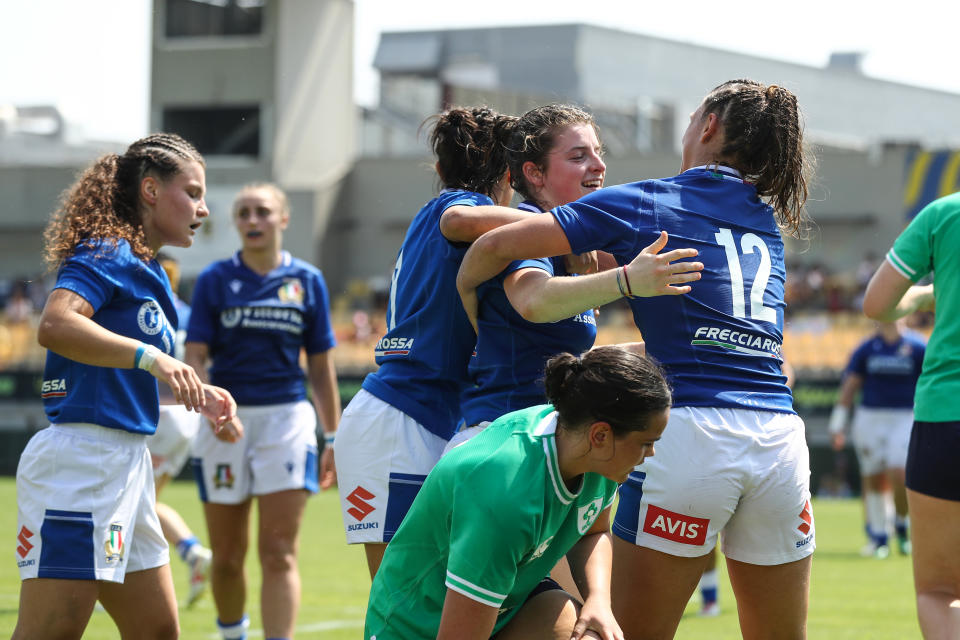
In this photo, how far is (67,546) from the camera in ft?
12.8

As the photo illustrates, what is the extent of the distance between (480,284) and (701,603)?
16.1 ft

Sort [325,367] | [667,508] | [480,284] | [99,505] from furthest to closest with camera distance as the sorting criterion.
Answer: [325,367]
[99,505]
[480,284]
[667,508]

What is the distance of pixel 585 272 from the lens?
3943mm

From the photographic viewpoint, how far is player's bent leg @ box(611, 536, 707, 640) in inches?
138

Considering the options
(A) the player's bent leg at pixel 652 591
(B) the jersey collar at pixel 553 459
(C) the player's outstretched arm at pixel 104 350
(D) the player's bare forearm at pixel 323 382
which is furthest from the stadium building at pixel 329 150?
(B) the jersey collar at pixel 553 459

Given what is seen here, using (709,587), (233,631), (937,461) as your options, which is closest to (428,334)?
(937,461)

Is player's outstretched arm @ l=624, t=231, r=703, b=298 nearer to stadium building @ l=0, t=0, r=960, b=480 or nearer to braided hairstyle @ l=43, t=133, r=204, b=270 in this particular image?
braided hairstyle @ l=43, t=133, r=204, b=270

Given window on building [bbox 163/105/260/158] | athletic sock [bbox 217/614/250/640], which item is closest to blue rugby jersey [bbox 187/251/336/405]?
athletic sock [bbox 217/614/250/640]

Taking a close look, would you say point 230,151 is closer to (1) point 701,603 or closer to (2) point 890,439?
(2) point 890,439

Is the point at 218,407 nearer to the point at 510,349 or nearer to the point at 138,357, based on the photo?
the point at 138,357

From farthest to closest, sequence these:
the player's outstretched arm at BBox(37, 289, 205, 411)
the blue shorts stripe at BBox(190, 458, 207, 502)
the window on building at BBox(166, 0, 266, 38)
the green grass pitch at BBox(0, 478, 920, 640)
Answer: the window on building at BBox(166, 0, 266, 38) < the green grass pitch at BBox(0, 478, 920, 640) < the blue shorts stripe at BBox(190, 458, 207, 502) < the player's outstretched arm at BBox(37, 289, 205, 411)

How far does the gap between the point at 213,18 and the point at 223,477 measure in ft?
102

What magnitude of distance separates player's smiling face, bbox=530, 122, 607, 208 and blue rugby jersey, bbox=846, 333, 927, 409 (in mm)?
8570

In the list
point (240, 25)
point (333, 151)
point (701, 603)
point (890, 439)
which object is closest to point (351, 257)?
point (333, 151)
